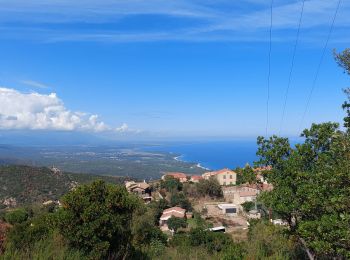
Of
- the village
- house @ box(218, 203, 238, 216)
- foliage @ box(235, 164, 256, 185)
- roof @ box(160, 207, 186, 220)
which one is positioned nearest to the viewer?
foliage @ box(235, 164, 256, 185)

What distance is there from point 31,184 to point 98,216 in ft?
132

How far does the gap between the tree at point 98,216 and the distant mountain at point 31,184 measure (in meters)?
30.3

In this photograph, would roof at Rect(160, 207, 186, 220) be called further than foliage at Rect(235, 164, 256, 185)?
Yes

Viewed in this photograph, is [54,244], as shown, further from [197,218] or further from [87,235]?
[197,218]

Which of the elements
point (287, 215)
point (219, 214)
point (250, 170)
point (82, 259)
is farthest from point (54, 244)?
point (219, 214)

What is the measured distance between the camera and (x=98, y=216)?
36.5ft

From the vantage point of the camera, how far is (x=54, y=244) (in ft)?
15.1

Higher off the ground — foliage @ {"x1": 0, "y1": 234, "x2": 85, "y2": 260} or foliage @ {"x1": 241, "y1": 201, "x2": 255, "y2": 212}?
foliage @ {"x1": 0, "y1": 234, "x2": 85, "y2": 260}

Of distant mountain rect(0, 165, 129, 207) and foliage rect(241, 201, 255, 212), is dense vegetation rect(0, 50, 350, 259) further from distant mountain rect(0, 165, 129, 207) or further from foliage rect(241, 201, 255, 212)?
distant mountain rect(0, 165, 129, 207)

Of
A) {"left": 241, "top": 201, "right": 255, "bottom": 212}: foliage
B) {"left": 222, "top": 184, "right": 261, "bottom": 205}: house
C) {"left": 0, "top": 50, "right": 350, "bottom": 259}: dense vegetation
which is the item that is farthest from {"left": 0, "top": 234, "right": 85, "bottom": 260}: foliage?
{"left": 222, "top": 184, "right": 261, "bottom": 205}: house

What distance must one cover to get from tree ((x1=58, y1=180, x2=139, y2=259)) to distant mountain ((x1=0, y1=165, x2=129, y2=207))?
30.3 metres

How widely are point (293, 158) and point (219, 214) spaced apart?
3138cm

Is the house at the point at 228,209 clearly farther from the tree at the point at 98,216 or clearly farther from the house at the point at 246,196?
the tree at the point at 98,216

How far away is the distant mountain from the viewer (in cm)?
4333
